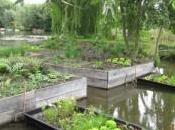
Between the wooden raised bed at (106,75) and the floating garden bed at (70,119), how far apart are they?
223cm

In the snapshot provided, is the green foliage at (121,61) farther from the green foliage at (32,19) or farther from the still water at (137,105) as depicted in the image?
the green foliage at (32,19)

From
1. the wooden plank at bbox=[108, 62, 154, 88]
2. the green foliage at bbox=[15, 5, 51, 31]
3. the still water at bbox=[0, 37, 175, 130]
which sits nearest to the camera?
the still water at bbox=[0, 37, 175, 130]

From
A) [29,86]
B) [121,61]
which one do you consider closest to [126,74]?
[121,61]

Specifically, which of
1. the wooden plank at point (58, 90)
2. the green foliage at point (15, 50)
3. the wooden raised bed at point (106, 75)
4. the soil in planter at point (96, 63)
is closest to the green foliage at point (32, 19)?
the green foliage at point (15, 50)

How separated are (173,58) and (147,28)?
327 cm

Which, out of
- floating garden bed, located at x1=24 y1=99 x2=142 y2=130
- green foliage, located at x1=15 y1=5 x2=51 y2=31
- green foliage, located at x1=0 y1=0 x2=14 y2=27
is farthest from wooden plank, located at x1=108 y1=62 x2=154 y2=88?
green foliage, located at x1=0 y1=0 x2=14 y2=27

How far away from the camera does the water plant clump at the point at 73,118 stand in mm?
4422

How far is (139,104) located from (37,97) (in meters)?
2.16

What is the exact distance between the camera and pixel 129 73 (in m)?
8.31

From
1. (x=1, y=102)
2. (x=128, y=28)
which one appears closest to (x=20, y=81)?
(x=1, y=102)

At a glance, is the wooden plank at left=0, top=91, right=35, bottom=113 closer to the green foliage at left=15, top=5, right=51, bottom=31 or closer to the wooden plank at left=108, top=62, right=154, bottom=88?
the wooden plank at left=108, top=62, right=154, bottom=88

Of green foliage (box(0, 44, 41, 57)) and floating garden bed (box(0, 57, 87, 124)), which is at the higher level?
green foliage (box(0, 44, 41, 57))

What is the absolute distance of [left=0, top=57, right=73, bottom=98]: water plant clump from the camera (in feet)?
18.8

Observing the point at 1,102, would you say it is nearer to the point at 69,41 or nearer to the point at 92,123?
the point at 92,123
